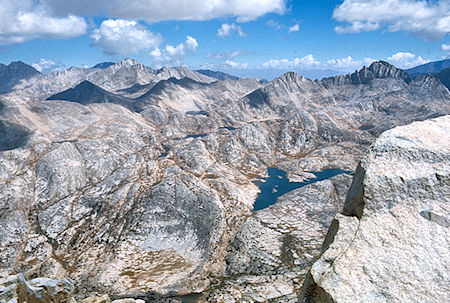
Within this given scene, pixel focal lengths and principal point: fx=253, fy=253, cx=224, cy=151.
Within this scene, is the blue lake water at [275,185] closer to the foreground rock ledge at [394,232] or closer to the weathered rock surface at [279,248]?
the weathered rock surface at [279,248]

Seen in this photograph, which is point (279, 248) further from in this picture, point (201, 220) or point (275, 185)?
point (275, 185)

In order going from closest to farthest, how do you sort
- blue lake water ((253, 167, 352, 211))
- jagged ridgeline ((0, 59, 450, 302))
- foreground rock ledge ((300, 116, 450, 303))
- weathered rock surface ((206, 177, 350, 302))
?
foreground rock ledge ((300, 116, 450, 303)) → jagged ridgeline ((0, 59, 450, 302)) → weathered rock surface ((206, 177, 350, 302)) → blue lake water ((253, 167, 352, 211))

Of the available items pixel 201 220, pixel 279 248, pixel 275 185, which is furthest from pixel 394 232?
pixel 275 185

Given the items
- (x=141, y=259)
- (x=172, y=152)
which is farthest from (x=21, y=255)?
(x=172, y=152)

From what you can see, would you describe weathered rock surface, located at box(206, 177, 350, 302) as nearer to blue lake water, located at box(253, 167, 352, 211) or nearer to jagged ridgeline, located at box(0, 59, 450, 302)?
jagged ridgeline, located at box(0, 59, 450, 302)

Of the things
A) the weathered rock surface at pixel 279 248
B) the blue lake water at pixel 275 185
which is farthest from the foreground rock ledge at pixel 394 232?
the blue lake water at pixel 275 185

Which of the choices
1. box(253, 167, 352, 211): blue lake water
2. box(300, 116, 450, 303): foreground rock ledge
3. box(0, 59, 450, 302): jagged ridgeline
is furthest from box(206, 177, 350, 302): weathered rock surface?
box(300, 116, 450, 303): foreground rock ledge

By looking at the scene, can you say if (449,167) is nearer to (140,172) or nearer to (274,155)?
(140,172)
